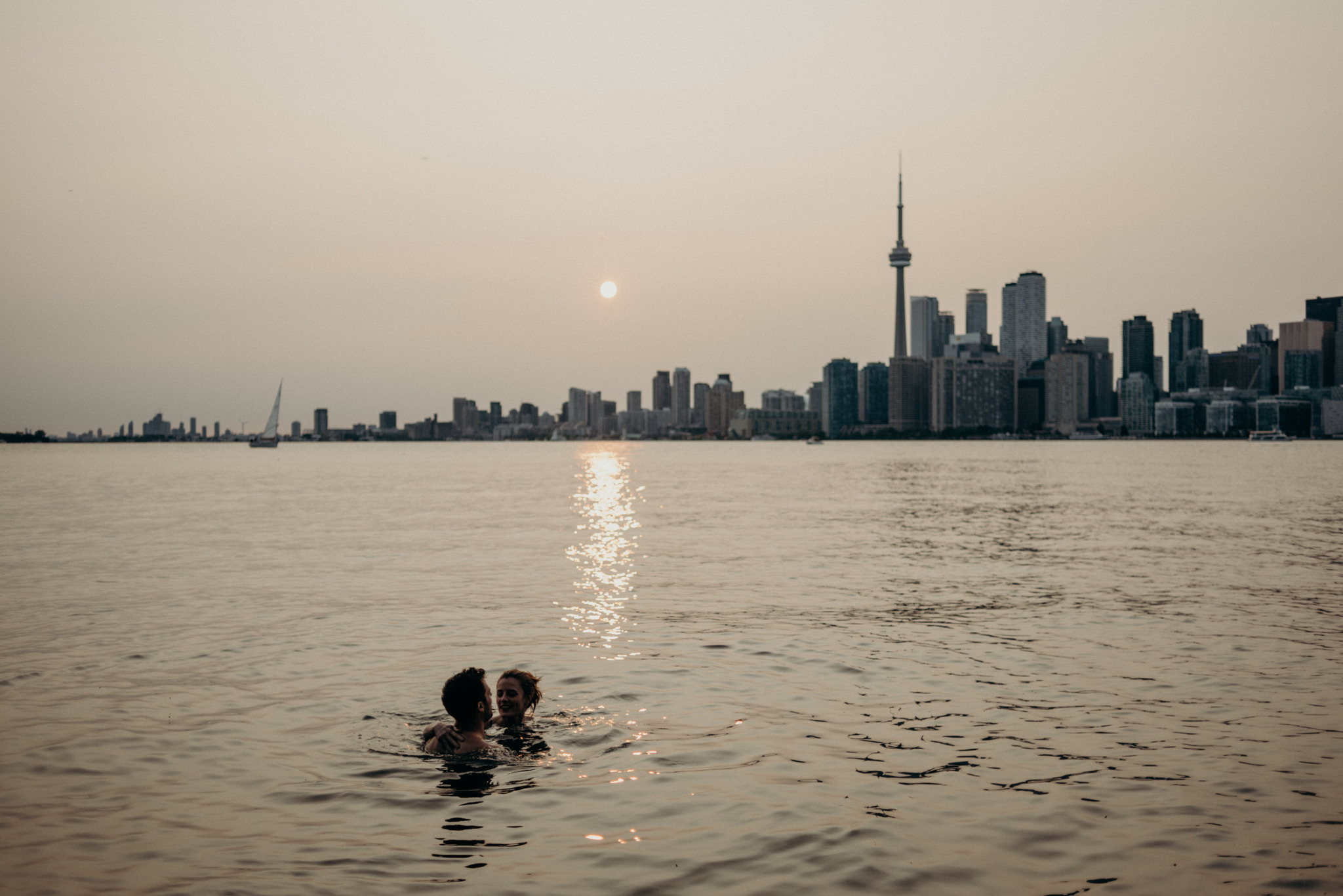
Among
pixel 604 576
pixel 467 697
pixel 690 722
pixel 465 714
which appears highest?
pixel 467 697

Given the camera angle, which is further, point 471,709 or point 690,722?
point 690,722

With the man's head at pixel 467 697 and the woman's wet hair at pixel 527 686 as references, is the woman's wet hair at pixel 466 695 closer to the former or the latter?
the man's head at pixel 467 697

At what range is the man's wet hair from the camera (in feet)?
52.5

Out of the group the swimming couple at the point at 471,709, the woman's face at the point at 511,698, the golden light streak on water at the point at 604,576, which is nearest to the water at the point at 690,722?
the golden light streak on water at the point at 604,576

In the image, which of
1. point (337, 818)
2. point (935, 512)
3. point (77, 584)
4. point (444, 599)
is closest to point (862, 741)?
point (337, 818)

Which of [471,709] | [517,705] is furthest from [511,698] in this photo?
[471,709]

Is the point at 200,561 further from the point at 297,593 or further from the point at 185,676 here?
the point at 185,676

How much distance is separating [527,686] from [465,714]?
1.32 m

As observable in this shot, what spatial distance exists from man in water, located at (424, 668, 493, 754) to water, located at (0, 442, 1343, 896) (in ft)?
1.49

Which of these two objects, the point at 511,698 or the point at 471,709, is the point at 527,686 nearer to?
the point at 511,698

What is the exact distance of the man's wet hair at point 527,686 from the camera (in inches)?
630

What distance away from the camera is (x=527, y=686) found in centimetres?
1608

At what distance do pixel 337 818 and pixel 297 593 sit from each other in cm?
2127

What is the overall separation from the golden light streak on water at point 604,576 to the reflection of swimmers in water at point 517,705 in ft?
20.4
